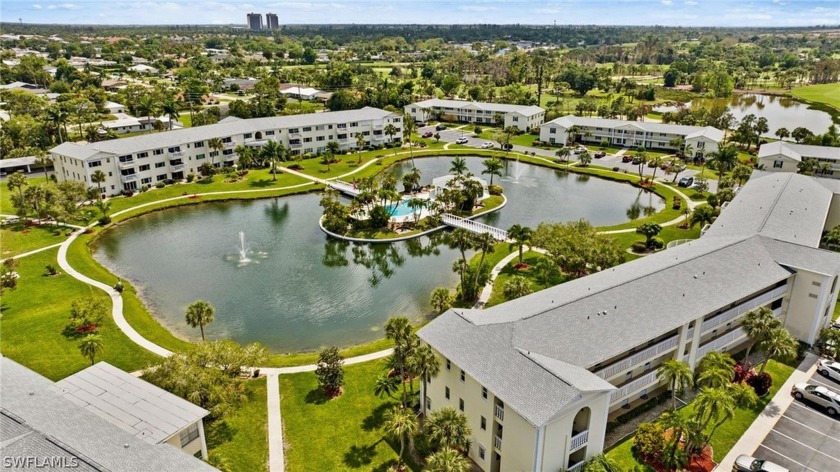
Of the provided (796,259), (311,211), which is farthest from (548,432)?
(311,211)

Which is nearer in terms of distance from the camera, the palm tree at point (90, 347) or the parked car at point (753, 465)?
the parked car at point (753, 465)

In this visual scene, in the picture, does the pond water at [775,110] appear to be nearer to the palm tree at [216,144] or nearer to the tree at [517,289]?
the tree at [517,289]

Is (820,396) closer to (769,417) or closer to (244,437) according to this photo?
(769,417)

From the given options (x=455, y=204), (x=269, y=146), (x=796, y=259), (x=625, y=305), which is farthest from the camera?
(x=269, y=146)

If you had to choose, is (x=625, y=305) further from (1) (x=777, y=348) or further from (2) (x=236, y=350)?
(2) (x=236, y=350)

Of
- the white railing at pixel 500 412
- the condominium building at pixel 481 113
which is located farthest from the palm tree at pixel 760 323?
the condominium building at pixel 481 113
